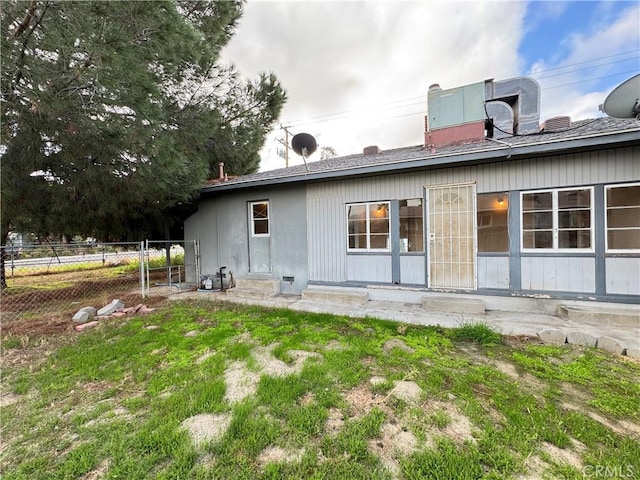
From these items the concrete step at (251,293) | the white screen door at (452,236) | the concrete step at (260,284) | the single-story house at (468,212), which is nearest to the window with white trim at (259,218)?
the single-story house at (468,212)

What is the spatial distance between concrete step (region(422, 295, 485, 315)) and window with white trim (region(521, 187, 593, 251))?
1.39 metres

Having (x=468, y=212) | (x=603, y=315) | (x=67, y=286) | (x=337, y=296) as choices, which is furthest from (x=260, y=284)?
(x=67, y=286)

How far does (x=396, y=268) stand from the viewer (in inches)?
225

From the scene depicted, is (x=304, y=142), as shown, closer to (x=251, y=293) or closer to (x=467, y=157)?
(x=251, y=293)

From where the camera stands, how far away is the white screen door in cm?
515

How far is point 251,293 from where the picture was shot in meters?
6.63

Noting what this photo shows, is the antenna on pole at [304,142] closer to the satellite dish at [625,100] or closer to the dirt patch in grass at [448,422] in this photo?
the satellite dish at [625,100]

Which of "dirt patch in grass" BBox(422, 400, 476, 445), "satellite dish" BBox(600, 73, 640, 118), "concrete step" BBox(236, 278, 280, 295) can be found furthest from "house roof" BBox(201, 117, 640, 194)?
"dirt patch in grass" BBox(422, 400, 476, 445)

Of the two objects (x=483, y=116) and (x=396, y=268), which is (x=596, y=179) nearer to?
(x=483, y=116)

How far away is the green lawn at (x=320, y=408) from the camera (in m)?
1.73

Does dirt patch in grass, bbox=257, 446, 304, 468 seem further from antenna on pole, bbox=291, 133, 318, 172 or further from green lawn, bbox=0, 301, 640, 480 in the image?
antenna on pole, bbox=291, 133, 318, 172

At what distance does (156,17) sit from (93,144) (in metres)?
2.66

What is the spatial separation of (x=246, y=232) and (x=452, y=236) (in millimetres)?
5159

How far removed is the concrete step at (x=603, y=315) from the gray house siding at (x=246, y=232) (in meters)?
5.03
